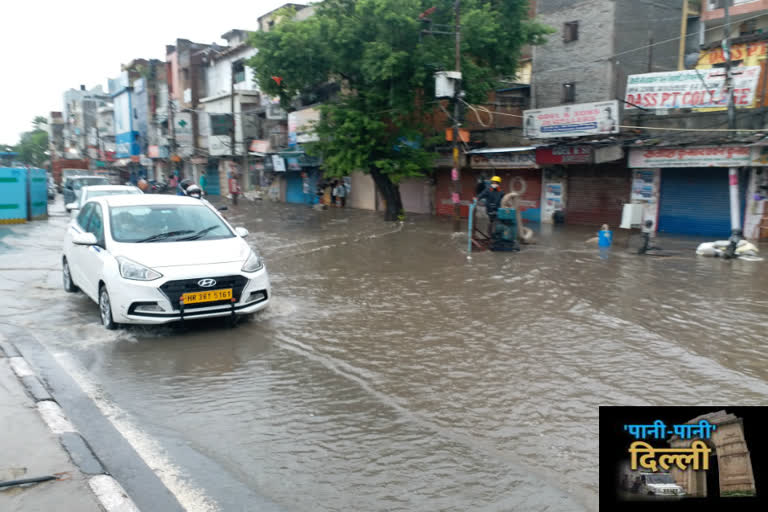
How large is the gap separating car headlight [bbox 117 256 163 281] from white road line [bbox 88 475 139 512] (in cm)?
339

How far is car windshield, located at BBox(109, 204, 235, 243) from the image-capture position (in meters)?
7.94

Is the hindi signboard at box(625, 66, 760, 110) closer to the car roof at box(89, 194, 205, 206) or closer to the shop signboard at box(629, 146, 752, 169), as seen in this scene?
the shop signboard at box(629, 146, 752, 169)

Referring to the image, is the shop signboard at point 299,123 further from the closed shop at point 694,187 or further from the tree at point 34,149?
the tree at point 34,149

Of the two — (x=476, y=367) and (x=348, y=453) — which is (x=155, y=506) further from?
(x=476, y=367)

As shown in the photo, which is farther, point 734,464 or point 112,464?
point 112,464

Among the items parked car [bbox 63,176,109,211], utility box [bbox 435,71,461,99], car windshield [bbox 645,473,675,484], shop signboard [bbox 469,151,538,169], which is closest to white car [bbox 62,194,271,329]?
car windshield [bbox 645,473,675,484]

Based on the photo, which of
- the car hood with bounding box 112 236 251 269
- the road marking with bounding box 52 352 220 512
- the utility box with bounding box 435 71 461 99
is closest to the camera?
the road marking with bounding box 52 352 220 512

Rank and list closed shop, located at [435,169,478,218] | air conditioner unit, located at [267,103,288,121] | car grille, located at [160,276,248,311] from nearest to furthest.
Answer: car grille, located at [160,276,248,311] → closed shop, located at [435,169,478,218] → air conditioner unit, located at [267,103,288,121]

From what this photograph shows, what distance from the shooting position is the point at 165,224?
27.1ft

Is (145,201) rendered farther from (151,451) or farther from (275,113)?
(275,113)

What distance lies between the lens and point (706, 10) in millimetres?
23484

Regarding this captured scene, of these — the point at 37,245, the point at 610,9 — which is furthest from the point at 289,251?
the point at 610,9

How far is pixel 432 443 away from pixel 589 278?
774cm

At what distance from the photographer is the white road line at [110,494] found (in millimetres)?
3637
